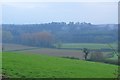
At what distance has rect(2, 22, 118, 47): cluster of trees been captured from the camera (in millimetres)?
14469

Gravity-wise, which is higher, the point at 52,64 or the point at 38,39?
the point at 38,39

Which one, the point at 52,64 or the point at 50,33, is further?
the point at 52,64

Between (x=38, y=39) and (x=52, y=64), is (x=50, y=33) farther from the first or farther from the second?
(x=52, y=64)

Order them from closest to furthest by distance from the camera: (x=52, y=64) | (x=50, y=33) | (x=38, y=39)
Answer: (x=50, y=33), (x=38, y=39), (x=52, y=64)

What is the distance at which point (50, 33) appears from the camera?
1515 centimetres

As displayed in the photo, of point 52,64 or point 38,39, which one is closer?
point 38,39

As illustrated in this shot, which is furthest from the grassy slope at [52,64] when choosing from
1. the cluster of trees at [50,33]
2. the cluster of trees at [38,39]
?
the cluster of trees at [50,33]

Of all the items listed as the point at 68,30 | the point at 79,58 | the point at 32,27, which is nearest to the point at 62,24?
the point at 68,30

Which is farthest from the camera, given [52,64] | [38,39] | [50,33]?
[52,64]

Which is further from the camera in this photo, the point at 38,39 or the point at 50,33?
the point at 38,39

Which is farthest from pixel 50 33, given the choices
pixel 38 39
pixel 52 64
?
pixel 52 64

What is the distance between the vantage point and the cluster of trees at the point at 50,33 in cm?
1447

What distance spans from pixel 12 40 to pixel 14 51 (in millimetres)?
5161

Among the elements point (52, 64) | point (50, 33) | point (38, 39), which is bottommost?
point (52, 64)
